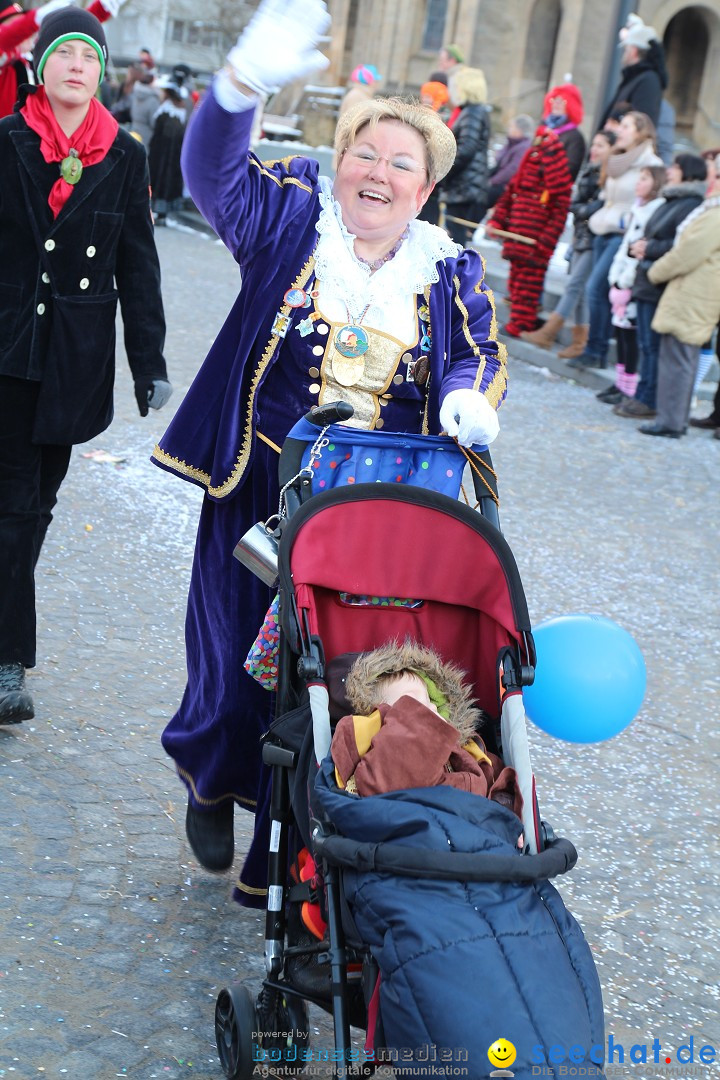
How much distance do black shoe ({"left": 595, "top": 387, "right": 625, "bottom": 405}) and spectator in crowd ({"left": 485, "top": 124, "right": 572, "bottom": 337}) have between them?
201 centimetres

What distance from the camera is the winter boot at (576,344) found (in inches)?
485

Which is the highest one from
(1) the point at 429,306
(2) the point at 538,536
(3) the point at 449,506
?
(1) the point at 429,306

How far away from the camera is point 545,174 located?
12328 mm

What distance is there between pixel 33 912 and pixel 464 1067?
5.15ft

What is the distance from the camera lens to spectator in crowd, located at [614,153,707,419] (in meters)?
9.98

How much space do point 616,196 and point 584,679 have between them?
896cm

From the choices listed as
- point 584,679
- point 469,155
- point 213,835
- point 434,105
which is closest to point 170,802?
point 213,835

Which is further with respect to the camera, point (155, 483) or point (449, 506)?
point (155, 483)

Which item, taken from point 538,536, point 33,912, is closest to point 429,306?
point 33,912

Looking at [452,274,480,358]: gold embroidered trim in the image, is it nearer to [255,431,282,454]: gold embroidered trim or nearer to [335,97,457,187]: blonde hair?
[335,97,457,187]: blonde hair

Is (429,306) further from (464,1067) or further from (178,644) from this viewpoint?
(178,644)

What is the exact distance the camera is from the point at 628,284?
10.6 meters

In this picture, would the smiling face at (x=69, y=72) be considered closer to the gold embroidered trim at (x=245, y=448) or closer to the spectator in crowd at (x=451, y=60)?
the gold embroidered trim at (x=245, y=448)

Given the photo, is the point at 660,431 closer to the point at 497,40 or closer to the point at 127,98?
the point at 127,98
